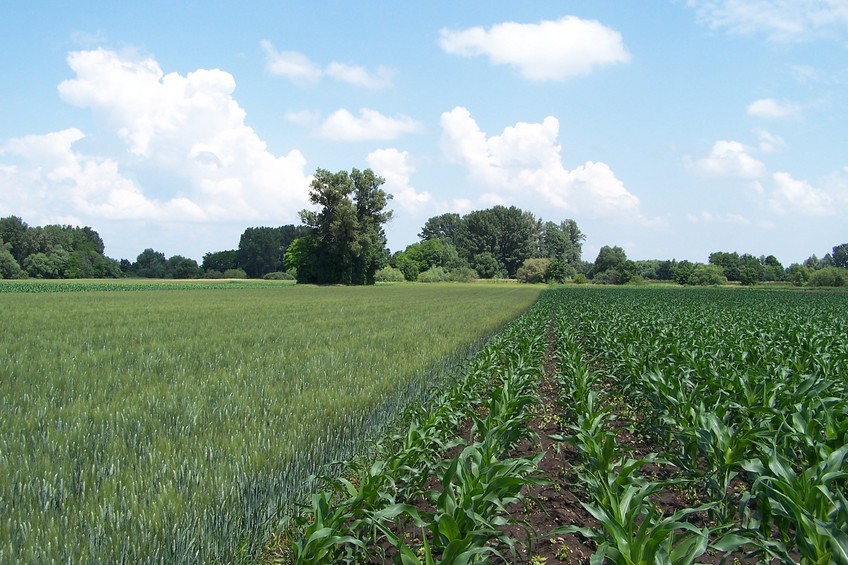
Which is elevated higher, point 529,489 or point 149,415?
point 149,415

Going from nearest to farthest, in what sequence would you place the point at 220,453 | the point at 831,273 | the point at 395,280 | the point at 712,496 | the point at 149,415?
the point at 220,453, the point at 712,496, the point at 149,415, the point at 831,273, the point at 395,280

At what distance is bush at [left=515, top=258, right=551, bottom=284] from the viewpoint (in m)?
106

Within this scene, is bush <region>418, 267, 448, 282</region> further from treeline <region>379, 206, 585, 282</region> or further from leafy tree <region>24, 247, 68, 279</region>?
leafy tree <region>24, 247, 68, 279</region>

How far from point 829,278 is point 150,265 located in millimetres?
147488

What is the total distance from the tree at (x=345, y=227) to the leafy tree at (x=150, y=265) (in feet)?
256

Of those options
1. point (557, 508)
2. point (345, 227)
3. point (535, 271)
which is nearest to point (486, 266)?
point (535, 271)

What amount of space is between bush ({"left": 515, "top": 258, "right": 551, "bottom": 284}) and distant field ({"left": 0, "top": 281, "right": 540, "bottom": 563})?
313 feet

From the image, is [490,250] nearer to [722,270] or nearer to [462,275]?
[462,275]

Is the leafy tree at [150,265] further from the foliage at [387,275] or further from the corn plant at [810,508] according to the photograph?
the corn plant at [810,508]

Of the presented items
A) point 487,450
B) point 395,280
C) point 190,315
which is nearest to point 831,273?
point 395,280

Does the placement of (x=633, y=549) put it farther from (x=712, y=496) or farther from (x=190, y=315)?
(x=190, y=315)

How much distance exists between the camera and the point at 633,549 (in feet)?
9.07

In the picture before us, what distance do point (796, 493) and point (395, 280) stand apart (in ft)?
320

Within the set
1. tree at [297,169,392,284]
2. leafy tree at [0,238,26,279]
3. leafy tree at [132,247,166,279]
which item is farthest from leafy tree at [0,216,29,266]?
tree at [297,169,392,284]
